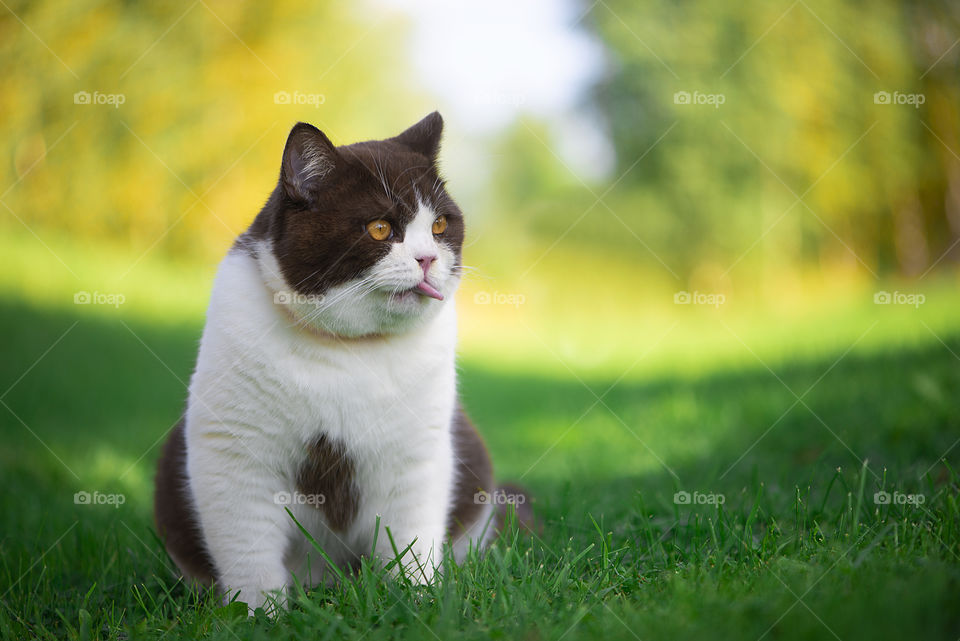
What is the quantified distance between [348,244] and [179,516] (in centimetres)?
119

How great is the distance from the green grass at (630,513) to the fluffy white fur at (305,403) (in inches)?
8.2

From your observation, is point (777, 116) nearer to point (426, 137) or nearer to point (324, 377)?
point (426, 137)

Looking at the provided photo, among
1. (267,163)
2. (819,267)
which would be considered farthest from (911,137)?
(267,163)

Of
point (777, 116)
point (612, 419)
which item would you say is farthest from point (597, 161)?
point (612, 419)

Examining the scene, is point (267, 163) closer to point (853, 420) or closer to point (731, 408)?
point (731, 408)

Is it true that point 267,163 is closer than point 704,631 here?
No

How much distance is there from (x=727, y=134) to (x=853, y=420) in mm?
11372

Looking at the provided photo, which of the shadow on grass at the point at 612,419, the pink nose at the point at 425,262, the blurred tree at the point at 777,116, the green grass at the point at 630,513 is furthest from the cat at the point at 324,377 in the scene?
the blurred tree at the point at 777,116

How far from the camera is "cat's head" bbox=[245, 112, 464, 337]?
6.89ft

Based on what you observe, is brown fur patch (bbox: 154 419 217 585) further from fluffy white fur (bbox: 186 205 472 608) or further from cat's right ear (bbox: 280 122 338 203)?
cat's right ear (bbox: 280 122 338 203)

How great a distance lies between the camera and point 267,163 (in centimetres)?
1045

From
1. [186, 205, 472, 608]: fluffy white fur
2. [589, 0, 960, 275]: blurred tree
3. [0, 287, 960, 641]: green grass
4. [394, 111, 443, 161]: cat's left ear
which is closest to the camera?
[0, 287, 960, 641]: green grass

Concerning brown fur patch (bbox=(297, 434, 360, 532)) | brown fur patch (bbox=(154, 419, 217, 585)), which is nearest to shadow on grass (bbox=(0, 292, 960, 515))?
brown fur patch (bbox=(154, 419, 217, 585))

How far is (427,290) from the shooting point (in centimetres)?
212
